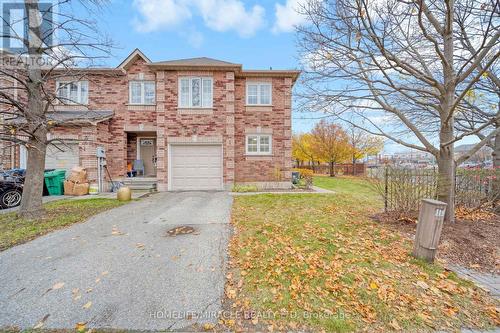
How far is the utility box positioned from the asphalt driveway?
351 centimetres

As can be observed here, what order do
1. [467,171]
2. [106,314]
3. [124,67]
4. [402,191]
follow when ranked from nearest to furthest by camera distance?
[106,314]
[402,191]
[467,171]
[124,67]

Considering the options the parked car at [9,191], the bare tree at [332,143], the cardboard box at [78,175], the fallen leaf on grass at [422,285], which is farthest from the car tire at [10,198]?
the bare tree at [332,143]

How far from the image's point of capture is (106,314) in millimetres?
2523

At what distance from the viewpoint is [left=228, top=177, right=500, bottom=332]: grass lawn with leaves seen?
8.07 ft

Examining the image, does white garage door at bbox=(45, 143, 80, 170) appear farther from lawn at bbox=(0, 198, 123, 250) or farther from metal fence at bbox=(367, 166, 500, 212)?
metal fence at bbox=(367, 166, 500, 212)

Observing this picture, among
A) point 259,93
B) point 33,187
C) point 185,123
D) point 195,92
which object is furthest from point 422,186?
point 33,187

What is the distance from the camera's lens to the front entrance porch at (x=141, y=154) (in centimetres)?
1252

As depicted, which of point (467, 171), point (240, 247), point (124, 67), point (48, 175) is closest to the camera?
point (240, 247)

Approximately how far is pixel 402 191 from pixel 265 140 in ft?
24.4

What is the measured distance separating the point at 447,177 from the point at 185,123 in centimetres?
1056

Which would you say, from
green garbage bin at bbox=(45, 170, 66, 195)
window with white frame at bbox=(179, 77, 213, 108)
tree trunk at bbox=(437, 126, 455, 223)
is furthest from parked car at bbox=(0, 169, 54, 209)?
tree trunk at bbox=(437, 126, 455, 223)

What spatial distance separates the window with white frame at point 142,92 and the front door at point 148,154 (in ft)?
7.42

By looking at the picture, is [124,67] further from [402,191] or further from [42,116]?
[402,191]

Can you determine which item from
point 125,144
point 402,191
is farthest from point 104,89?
point 402,191
